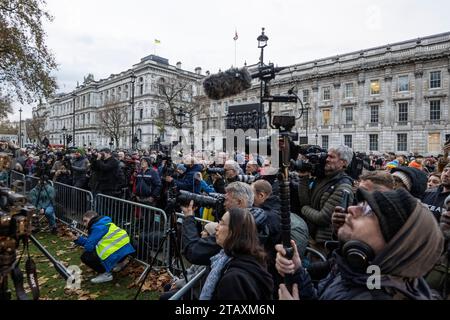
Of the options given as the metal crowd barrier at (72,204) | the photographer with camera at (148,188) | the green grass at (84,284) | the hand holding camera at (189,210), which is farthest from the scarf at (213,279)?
the metal crowd barrier at (72,204)

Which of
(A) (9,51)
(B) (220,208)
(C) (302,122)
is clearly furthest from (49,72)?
(C) (302,122)

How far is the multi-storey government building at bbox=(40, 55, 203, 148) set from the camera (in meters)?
61.8

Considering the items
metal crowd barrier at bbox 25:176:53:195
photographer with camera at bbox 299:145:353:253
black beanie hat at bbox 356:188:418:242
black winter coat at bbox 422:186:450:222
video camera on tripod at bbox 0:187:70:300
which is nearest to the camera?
black beanie hat at bbox 356:188:418:242

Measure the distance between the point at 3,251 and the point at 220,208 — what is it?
1.96 metres

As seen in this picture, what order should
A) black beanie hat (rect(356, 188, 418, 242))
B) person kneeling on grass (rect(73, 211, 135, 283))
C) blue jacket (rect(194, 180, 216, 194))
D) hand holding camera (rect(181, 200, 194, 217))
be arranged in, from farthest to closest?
1. blue jacket (rect(194, 180, 216, 194))
2. person kneeling on grass (rect(73, 211, 135, 283))
3. hand holding camera (rect(181, 200, 194, 217))
4. black beanie hat (rect(356, 188, 418, 242))

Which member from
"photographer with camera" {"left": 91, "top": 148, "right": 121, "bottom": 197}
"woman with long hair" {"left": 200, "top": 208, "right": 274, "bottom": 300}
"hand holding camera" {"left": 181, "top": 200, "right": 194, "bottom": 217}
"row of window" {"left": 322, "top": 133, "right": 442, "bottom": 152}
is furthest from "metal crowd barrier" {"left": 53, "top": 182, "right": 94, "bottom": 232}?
"row of window" {"left": 322, "top": 133, "right": 442, "bottom": 152}

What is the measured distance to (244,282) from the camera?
195 cm

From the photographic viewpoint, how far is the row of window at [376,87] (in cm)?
3688

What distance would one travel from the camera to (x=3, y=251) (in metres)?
2.03

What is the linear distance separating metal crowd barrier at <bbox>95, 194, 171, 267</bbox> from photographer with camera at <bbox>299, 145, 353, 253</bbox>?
7.74ft

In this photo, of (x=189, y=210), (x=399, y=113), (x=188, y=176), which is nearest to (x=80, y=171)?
(x=188, y=176)

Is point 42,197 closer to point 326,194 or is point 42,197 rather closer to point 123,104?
point 326,194

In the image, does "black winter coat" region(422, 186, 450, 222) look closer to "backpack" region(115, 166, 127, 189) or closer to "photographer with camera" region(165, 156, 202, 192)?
"photographer with camera" region(165, 156, 202, 192)

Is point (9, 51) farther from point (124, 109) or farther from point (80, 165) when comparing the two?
point (124, 109)
